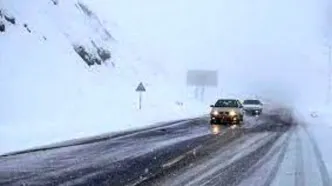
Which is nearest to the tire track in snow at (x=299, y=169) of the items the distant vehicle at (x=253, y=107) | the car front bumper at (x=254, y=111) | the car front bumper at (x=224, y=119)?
the car front bumper at (x=224, y=119)

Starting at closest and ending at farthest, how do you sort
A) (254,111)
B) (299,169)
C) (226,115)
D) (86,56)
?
(299,169), (226,115), (86,56), (254,111)

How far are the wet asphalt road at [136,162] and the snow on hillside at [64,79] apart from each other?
9.03 ft

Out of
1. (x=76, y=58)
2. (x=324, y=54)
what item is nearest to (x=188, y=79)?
(x=76, y=58)

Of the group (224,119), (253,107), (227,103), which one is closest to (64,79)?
(227,103)

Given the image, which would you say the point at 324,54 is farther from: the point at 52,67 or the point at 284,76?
the point at 52,67

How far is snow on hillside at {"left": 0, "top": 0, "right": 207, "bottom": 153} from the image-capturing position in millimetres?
30531

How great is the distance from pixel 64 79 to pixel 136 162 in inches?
1163

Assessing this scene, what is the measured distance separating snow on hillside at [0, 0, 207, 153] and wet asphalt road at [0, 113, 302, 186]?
275cm

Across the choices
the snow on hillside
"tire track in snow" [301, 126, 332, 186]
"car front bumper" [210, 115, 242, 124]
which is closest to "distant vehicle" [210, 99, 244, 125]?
"car front bumper" [210, 115, 242, 124]

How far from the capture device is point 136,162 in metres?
16.1

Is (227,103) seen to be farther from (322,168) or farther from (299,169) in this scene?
(299,169)

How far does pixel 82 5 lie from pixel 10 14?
71.2 feet

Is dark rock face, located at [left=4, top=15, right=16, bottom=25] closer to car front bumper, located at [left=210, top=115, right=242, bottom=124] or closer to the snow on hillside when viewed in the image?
the snow on hillside

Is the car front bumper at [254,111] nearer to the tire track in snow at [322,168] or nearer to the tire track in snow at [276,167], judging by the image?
the tire track in snow at [276,167]
